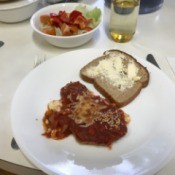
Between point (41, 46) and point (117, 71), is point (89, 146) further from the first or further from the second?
point (41, 46)

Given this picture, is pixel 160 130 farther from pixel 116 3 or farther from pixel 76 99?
pixel 116 3

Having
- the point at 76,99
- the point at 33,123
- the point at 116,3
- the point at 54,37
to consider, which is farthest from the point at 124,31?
the point at 33,123

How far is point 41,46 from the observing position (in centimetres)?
99

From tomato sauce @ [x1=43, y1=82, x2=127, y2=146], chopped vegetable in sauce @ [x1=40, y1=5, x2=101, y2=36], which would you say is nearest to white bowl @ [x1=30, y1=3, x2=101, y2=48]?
chopped vegetable in sauce @ [x1=40, y1=5, x2=101, y2=36]

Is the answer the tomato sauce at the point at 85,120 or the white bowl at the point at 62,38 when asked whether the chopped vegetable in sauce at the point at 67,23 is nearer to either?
the white bowl at the point at 62,38

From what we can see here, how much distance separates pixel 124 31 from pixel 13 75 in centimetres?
42

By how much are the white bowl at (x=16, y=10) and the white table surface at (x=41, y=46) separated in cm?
3

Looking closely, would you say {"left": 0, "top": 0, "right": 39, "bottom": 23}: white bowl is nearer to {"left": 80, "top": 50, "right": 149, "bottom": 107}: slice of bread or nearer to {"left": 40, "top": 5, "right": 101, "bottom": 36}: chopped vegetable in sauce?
{"left": 40, "top": 5, "right": 101, "bottom": 36}: chopped vegetable in sauce

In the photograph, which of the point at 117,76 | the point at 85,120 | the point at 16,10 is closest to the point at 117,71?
the point at 117,76

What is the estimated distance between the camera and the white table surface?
79 cm

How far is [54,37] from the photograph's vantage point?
904 millimetres

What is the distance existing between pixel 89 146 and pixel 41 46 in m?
0.49

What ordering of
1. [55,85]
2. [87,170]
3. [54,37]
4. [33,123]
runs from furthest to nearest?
[54,37]
[55,85]
[33,123]
[87,170]

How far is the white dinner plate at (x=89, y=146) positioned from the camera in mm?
565
